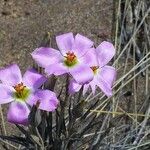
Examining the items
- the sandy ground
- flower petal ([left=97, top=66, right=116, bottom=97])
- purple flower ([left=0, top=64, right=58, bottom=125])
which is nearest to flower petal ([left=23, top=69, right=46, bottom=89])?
purple flower ([left=0, top=64, right=58, bottom=125])

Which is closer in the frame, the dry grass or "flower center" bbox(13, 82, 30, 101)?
"flower center" bbox(13, 82, 30, 101)

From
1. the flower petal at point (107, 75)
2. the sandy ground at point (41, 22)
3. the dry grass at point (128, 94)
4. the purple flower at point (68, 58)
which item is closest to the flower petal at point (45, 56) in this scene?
the purple flower at point (68, 58)

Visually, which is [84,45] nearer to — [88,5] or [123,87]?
[123,87]

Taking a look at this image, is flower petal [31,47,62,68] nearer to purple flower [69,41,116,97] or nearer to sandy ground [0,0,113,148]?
purple flower [69,41,116,97]

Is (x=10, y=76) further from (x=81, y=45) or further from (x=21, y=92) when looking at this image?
(x=81, y=45)

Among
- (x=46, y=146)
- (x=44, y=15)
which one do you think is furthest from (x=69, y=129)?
(x=44, y=15)

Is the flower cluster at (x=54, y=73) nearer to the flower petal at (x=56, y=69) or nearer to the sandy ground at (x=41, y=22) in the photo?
the flower petal at (x=56, y=69)
